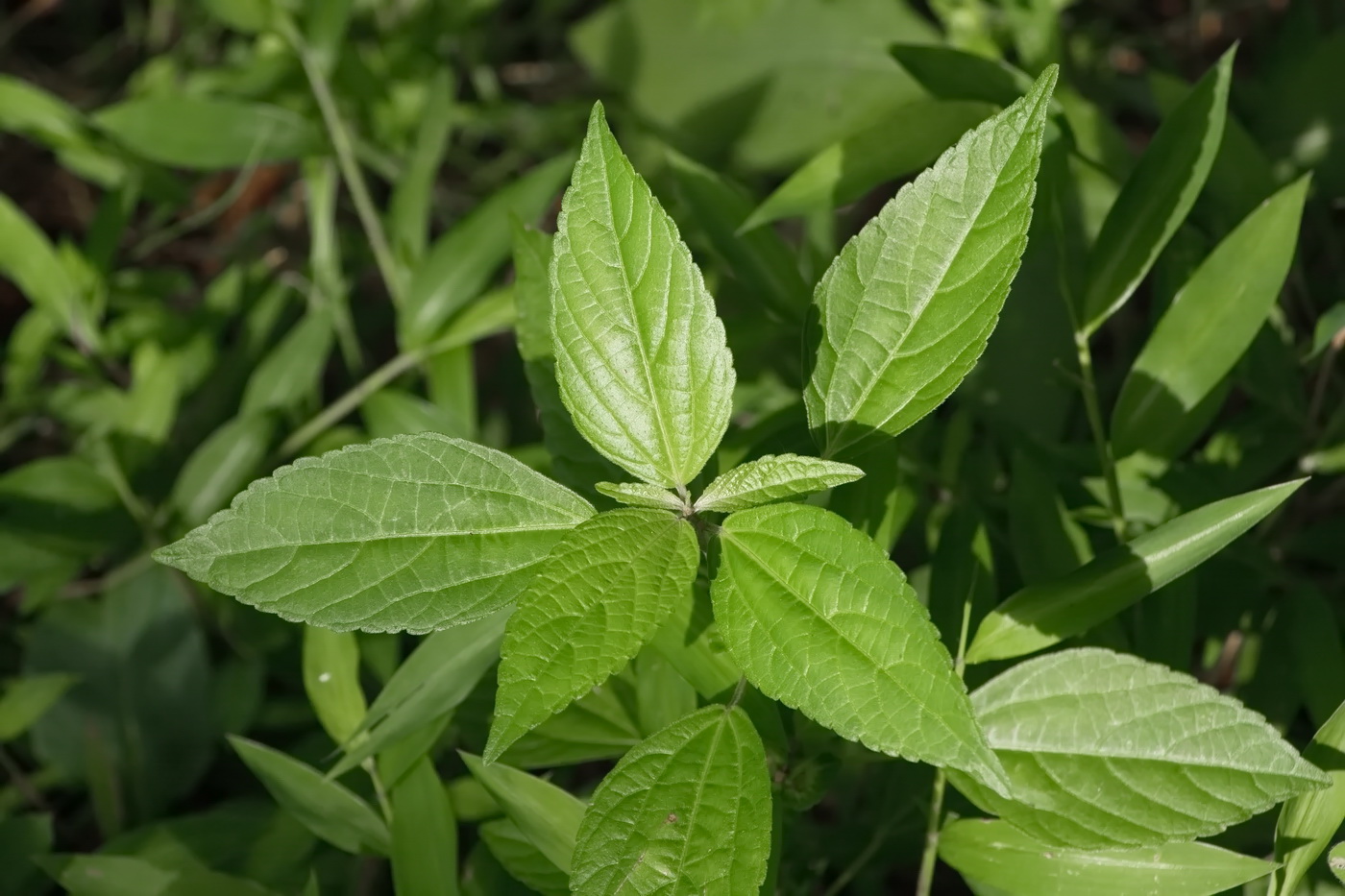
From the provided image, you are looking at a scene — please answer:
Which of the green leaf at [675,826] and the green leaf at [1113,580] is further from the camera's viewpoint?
the green leaf at [1113,580]

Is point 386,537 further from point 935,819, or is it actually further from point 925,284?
point 935,819

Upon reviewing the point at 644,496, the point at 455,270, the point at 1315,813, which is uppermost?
the point at 455,270

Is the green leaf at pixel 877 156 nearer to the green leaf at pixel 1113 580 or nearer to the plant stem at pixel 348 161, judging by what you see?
the green leaf at pixel 1113 580

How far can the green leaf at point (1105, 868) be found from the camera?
2.93 feet

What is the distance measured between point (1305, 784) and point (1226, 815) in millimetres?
58

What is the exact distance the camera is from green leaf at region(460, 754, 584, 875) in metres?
0.96

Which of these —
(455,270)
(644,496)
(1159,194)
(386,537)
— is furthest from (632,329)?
(455,270)

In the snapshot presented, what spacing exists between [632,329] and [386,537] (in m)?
0.23

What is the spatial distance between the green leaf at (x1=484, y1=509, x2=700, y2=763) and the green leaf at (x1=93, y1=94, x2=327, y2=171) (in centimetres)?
117

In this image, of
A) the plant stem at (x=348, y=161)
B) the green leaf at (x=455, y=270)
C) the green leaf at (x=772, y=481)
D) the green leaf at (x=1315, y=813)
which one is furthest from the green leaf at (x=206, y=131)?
the green leaf at (x=1315, y=813)

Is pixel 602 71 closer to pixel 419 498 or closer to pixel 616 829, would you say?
pixel 419 498

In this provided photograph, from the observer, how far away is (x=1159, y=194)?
1.06 metres

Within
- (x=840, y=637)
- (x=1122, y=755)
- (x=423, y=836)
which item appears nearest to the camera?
(x=840, y=637)

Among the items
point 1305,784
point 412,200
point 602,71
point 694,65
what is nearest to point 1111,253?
point 1305,784
